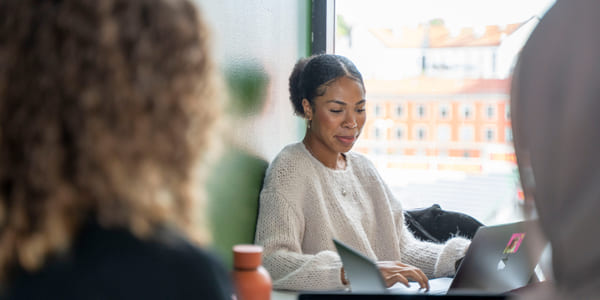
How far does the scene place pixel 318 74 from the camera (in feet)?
7.53

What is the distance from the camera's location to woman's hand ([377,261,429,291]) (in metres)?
1.79

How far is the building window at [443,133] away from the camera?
10.2 feet

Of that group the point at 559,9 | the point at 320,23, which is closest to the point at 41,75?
the point at 559,9

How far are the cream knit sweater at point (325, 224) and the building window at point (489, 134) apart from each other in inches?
35.0

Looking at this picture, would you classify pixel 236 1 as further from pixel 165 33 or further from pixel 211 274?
pixel 211 274

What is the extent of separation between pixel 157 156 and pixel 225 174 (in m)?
1.10

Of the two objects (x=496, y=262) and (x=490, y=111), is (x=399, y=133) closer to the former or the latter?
(x=490, y=111)

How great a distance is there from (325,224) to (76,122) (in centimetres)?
147

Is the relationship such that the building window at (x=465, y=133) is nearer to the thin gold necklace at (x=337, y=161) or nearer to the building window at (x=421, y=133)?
the building window at (x=421, y=133)

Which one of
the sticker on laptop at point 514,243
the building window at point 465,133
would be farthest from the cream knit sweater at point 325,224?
the building window at point 465,133

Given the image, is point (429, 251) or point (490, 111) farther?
point (490, 111)

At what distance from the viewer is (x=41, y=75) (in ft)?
2.23

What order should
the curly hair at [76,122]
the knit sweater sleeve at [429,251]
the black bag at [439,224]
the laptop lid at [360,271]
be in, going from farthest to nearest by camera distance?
1. the black bag at [439,224]
2. the knit sweater sleeve at [429,251]
3. the laptop lid at [360,271]
4. the curly hair at [76,122]

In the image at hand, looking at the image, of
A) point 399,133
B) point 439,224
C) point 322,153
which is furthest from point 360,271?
point 399,133
